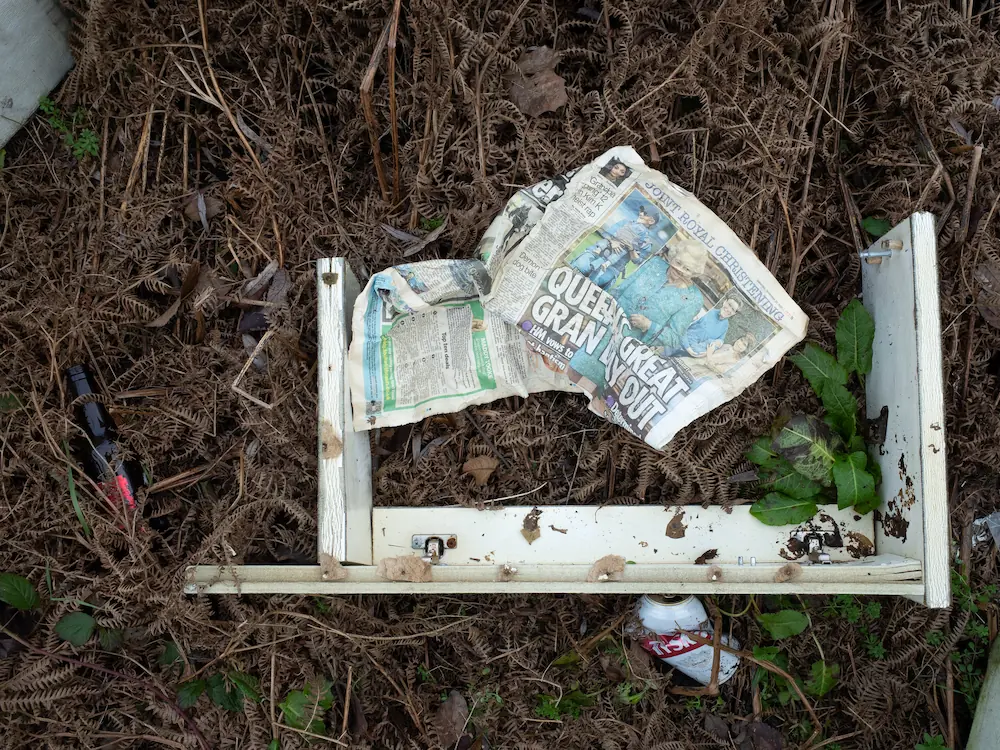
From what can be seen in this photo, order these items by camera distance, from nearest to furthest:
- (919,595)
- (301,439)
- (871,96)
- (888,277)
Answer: (919,595), (888,277), (301,439), (871,96)

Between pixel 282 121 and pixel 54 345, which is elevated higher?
pixel 282 121

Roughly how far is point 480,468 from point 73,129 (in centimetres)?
161

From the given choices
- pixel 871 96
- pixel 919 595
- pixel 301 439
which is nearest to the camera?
pixel 919 595

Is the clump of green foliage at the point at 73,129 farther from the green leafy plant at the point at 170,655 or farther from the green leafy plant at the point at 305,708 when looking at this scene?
the green leafy plant at the point at 305,708

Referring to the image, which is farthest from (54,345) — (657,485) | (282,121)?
(657,485)

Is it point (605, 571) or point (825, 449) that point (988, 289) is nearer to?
point (825, 449)

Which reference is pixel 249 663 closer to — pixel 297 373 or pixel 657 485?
pixel 297 373

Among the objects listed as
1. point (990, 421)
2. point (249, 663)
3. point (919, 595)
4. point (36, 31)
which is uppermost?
point (36, 31)

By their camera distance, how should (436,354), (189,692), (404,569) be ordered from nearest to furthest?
1. (404,569)
2. (436,354)
3. (189,692)

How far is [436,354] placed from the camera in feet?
5.84

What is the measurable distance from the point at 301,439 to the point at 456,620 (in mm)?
687

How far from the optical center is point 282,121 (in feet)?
6.19

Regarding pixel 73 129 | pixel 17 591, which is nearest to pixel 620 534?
pixel 17 591

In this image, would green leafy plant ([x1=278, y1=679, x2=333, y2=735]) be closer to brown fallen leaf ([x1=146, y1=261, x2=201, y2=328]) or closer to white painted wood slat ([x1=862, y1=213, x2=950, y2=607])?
brown fallen leaf ([x1=146, y1=261, x2=201, y2=328])
